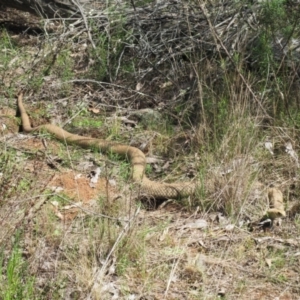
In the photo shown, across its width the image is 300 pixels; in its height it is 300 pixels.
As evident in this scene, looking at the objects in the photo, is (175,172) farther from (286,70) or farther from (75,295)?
(75,295)

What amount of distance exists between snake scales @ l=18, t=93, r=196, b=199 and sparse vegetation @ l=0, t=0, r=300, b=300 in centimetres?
6

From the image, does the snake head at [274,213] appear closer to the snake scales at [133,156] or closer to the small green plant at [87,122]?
the snake scales at [133,156]

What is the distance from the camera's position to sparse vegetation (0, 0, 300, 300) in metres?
3.42

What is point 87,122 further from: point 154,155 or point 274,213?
point 274,213

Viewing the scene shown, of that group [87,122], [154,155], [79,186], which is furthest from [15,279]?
[87,122]

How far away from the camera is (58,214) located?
4.10 metres

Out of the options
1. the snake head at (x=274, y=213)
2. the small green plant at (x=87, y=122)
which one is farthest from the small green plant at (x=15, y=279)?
the small green plant at (x=87, y=122)

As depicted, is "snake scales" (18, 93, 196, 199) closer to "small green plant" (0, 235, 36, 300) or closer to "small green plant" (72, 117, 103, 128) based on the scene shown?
"small green plant" (72, 117, 103, 128)

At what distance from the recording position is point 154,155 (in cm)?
518

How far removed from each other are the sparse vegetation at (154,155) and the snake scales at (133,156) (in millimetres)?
64

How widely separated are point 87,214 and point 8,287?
1000mm

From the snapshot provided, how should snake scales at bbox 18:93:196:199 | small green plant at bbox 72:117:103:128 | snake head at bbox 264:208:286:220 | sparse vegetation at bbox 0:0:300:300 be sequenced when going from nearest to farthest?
sparse vegetation at bbox 0:0:300:300 < snake head at bbox 264:208:286:220 < snake scales at bbox 18:93:196:199 < small green plant at bbox 72:117:103:128

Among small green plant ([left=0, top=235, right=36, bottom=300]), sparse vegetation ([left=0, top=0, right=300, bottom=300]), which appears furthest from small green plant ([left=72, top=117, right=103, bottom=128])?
small green plant ([left=0, top=235, right=36, bottom=300])

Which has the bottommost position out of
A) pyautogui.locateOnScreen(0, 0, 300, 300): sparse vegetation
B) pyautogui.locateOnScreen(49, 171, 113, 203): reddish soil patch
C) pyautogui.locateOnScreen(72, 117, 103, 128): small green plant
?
pyautogui.locateOnScreen(72, 117, 103, 128): small green plant
